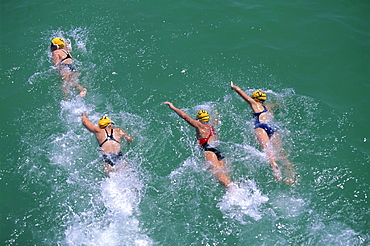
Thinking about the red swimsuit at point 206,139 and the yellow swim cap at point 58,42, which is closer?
the red swimsuit at point 206,139

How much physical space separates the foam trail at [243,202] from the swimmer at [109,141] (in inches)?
116

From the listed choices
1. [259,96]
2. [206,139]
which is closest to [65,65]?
[206,139]

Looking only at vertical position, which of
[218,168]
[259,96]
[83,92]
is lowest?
[218,168]

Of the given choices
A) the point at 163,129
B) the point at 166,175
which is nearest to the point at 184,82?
the point at 163,129

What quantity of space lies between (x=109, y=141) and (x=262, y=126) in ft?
14.5

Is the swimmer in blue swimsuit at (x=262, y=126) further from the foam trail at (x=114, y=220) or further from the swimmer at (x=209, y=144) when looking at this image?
the foam trail at (x=114, y=220)

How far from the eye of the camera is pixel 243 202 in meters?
7.85

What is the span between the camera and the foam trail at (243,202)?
7.64 meters

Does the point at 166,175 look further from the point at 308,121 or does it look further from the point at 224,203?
the point at 308,121

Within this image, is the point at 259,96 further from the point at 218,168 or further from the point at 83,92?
the point at 83,92

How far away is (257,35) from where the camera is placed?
1330 cm

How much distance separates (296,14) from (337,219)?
9.83 meters

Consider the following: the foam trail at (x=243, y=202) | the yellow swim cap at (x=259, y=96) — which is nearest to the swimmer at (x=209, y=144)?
the foam trail at (x=243, y=202)

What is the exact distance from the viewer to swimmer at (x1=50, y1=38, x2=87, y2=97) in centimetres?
1144
